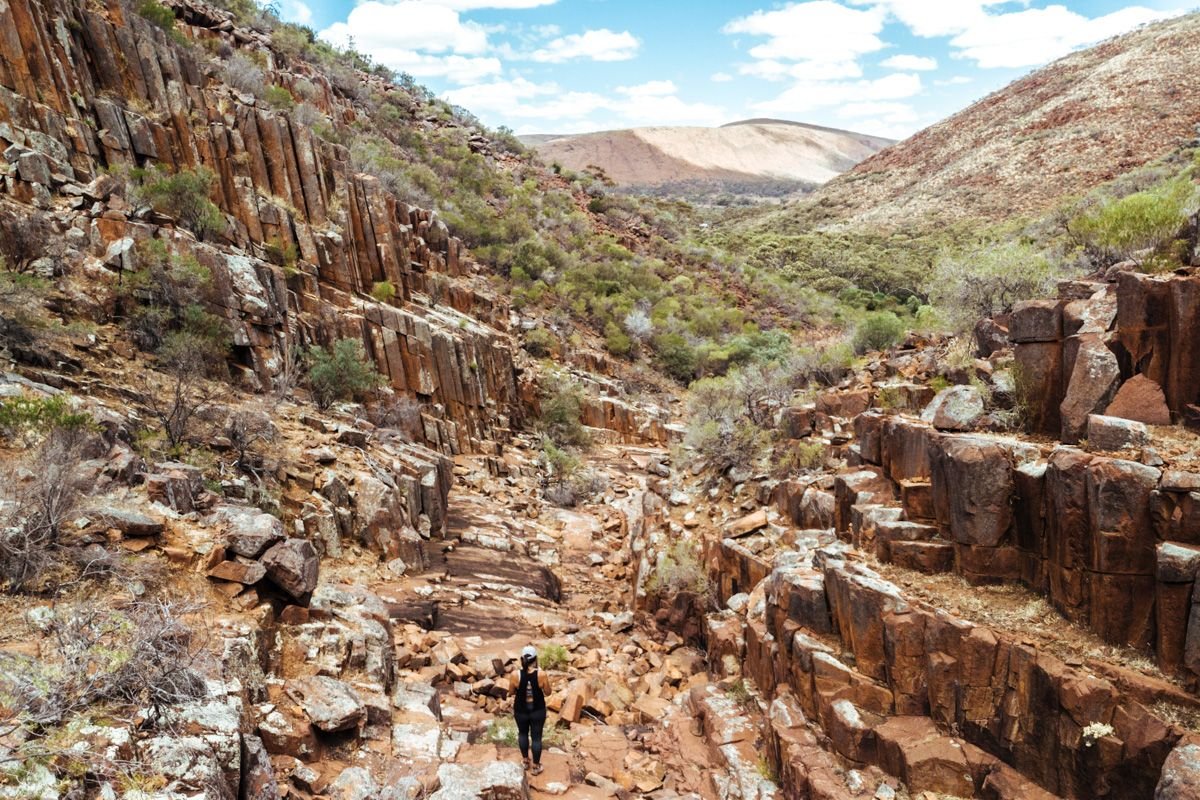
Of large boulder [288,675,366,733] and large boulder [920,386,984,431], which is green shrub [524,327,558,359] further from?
large boulder [288,675,366,733]

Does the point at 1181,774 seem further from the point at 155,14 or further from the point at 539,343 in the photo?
the point at 155,14

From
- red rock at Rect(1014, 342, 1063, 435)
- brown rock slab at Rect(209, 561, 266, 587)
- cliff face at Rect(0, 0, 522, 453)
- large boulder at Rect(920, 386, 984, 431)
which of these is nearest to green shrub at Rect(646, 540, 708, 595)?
large boulder at Rect(920, 386, 984, 431)

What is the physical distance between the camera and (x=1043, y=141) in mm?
50938

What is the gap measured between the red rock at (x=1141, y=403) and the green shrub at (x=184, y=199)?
16.5 metres

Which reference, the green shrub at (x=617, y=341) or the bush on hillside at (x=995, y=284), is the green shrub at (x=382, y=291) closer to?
the green shrub at (x=617, y=341)

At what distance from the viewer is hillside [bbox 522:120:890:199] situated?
136613 millimetres

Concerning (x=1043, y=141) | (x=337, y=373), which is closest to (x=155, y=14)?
(x=337, y=373)

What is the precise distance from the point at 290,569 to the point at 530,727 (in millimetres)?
2950

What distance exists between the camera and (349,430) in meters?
13.1

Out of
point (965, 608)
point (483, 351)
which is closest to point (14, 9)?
point (483, 351)

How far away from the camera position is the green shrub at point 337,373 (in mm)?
14852

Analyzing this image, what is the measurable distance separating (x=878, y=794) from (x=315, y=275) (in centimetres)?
1694

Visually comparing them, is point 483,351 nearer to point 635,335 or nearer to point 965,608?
point 635,335

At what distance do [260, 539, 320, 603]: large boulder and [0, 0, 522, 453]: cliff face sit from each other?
7581 millimetres
